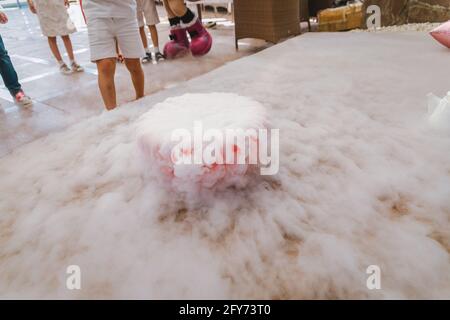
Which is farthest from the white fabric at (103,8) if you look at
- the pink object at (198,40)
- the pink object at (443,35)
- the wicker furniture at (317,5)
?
the wicker furniture at (317,5)

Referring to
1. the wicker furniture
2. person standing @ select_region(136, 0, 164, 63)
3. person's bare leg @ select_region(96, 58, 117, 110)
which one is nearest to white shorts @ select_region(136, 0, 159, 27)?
person standing @ select_region(136, 0, 164, 63)

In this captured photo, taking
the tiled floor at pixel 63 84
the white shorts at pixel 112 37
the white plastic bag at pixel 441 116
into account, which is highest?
the white shorts at pixel 112 37

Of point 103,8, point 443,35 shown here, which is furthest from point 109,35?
point 443,35

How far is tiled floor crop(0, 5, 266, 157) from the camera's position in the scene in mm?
2246

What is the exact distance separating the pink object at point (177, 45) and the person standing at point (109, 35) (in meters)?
1.64

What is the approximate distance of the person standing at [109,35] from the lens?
1.98 metres

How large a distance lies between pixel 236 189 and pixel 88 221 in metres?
Answer: 0.51

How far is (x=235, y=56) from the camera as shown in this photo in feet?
12.0

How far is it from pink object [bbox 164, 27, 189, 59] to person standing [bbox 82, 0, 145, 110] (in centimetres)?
164

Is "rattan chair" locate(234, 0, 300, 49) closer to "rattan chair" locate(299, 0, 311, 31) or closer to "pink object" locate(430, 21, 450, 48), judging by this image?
"rattan chair" locate(299, 0, 311, 31)

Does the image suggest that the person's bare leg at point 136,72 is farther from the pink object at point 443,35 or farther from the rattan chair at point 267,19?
the pink object at point 443,35

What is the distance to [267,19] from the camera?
3.43 m

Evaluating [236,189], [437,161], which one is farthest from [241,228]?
[437,161]

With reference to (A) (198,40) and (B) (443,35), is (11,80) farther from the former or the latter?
(B) (443,35)
